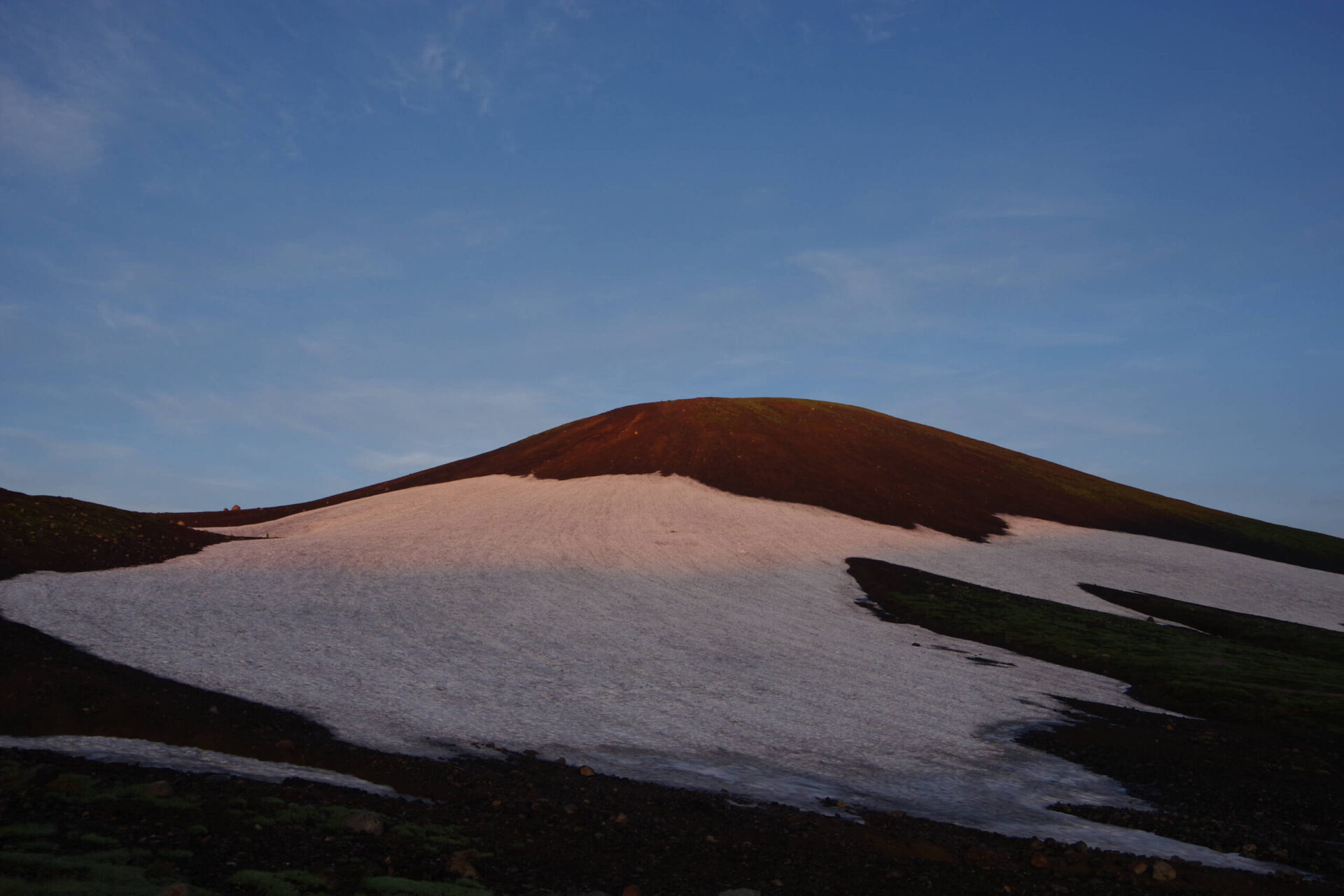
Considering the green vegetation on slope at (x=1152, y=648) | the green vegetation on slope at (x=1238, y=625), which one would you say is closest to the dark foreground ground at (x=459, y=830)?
the green vegetation on slope at (x=1152, y=648)

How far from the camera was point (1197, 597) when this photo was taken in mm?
66000

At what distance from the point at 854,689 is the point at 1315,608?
172 ft

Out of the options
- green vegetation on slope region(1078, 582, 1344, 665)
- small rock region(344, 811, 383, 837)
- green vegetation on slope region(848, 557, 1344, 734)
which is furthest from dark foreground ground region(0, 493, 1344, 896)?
green vegetation on slope region(1078, 582, 1344, 665)

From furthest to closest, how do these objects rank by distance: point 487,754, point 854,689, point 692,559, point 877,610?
point 692,559, point 877,610, point 854,689, point 487,754

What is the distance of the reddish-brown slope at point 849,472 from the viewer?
86.1 m

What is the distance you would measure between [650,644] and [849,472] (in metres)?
56.7

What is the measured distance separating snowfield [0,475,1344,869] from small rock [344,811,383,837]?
26.3 ft

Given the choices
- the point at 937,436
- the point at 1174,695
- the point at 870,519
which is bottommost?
the point at 1174,695

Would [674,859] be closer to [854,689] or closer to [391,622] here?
[854,689]

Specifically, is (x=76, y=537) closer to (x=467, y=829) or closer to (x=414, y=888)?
(x=467, y=829)

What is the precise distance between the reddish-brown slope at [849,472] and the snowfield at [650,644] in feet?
36.7

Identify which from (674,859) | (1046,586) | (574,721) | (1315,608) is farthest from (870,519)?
(674,859)

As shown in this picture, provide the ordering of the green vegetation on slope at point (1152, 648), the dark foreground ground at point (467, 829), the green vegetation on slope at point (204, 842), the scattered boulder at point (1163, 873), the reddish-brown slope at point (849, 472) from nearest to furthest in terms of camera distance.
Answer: the green vegetation on slope at point (204, 842)
the dark foreground ground at point (467, 829)
the scattered boulder at point (1163, 873)
the green vegetation on slope at point (1152, 648)
the reddish-brown slope at point (849, 472)

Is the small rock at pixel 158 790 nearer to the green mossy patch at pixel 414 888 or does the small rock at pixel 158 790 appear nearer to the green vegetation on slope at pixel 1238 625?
the green mossy patch at pixel 414 888
